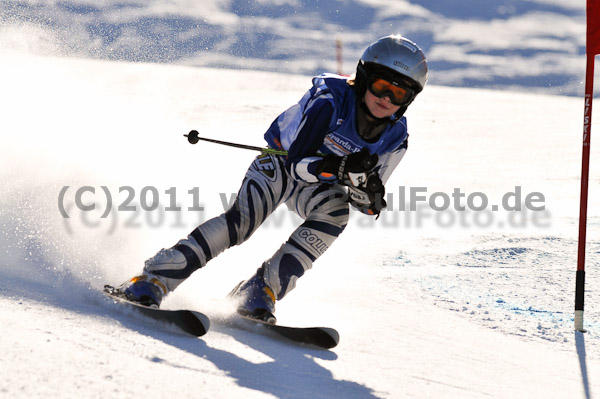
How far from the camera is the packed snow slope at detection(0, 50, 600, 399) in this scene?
262cm

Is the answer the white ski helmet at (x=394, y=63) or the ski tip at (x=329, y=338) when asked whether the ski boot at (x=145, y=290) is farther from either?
the white ski helmet at (x=394, y=63)

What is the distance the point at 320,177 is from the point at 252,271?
1.42m

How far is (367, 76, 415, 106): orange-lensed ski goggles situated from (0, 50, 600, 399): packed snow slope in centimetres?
129

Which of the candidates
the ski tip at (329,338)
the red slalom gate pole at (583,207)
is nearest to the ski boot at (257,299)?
the ski tip at (329,338)

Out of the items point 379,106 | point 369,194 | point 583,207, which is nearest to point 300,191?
point 369,194

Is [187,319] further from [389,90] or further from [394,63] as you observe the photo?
[394,63]

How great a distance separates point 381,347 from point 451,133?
11.7 m

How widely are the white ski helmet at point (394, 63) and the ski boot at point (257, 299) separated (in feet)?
3.88

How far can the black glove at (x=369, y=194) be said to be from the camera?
3523 mm

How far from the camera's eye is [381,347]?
3465mm

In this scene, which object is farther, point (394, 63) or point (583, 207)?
point (583, 207)

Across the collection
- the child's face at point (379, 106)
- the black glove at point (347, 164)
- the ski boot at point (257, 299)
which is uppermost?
the child's face at point (379, 106)

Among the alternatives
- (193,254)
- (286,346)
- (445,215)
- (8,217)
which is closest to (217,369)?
(286,346)

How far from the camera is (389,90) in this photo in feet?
11.9
